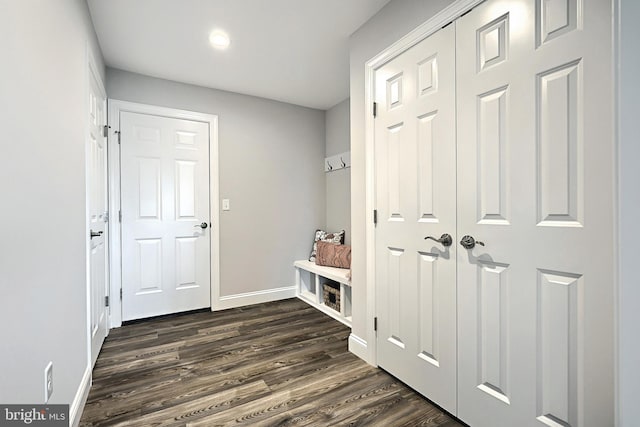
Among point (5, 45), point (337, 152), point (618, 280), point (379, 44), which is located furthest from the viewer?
point (337, 152)

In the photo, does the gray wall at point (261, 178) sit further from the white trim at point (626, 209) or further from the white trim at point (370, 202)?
the white trim at point (626, 209)

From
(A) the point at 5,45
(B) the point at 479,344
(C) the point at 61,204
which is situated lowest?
(B) the point at 479,344

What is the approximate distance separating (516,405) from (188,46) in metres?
3.07

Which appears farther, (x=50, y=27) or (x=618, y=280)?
(x=50, y=27)

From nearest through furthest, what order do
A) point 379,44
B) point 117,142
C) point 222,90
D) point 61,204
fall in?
point 61,204 → point 379,44 → point 117,142 → point 222,90

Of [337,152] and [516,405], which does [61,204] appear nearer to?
[516,405]

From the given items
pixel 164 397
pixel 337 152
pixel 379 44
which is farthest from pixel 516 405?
pixel 337 152

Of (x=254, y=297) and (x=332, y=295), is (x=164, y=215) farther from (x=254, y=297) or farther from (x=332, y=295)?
(x=332, y=295)

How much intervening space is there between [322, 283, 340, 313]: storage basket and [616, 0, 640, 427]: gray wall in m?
2.35

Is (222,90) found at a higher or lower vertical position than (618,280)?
higher

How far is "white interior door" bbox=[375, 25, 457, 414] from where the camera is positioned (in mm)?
1556

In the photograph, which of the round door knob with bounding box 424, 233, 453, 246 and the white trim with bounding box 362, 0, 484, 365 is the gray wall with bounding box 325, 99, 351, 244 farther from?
the round door knob with bounding box 424, 233, 453, 246

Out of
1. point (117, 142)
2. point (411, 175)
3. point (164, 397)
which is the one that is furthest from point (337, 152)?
point (164, 397)

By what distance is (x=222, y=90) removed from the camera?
325cm
